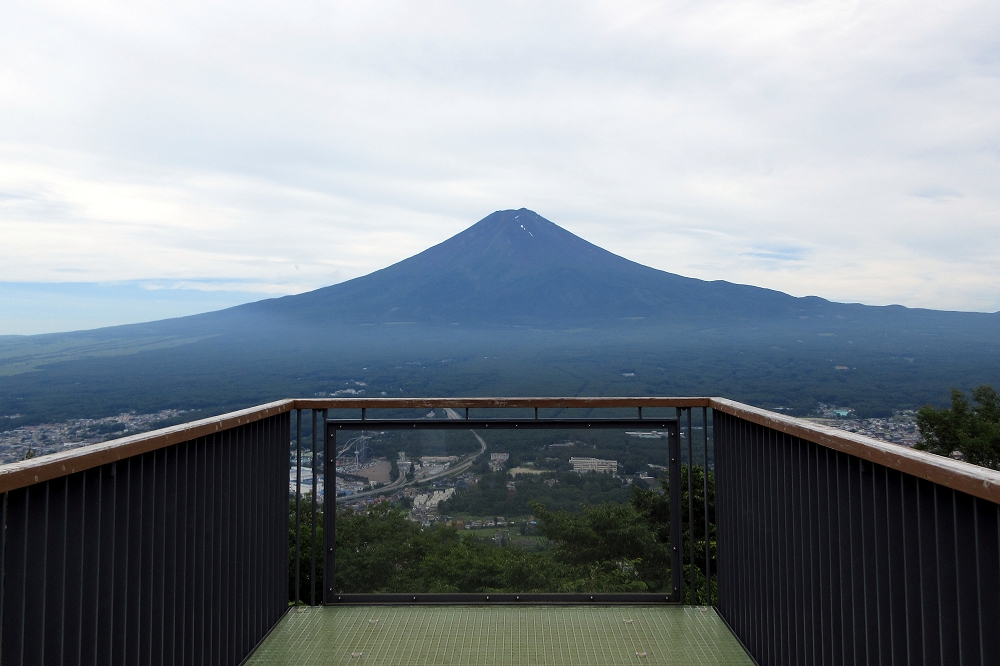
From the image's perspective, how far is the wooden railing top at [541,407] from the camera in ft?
4.03

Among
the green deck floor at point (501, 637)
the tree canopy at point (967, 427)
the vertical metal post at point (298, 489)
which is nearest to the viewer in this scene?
the green deck floor at point (501, 637)

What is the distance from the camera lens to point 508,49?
33.8 feet

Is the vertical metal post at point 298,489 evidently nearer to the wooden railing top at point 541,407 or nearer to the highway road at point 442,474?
the wooden railing top at point 541,407

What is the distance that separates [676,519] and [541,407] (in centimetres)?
89

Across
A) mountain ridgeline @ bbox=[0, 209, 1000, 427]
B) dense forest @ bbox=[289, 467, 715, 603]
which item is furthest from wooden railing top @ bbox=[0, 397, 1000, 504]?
mountain ridgeline @ bbox=[0, 209, 1000, 427]

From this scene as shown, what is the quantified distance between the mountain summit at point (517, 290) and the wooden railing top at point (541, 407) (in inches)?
3076

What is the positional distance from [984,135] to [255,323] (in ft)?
276

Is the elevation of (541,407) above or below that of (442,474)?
above

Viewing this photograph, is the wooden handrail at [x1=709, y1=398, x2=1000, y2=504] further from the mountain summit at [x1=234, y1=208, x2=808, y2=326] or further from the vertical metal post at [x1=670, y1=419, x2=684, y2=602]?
the mountain summit at [x1=234, y1=208, x2=808, y2=326]

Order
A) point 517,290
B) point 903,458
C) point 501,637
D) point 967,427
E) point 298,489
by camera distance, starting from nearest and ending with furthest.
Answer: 1. point 903,458
2. point 501,637
3. point 298,489
4. point 967,427
5. point 517,290

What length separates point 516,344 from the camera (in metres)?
77.4

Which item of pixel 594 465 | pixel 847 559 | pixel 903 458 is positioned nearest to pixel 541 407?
pixel 594 465

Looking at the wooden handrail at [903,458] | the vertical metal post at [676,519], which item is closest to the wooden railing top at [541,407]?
the wooden handrail at [903,458]

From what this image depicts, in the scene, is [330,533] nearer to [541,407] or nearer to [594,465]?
[541,407]
